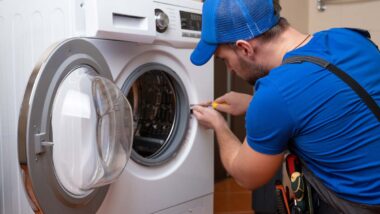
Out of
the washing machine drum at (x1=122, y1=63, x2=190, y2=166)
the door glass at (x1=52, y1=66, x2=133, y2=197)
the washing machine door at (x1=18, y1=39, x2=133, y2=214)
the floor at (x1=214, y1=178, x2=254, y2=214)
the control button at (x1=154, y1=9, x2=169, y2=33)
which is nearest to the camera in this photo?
the washing machine door at (x1=18, y1=39, x2=133, y2=214)

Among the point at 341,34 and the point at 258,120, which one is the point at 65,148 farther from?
the point at 341,34

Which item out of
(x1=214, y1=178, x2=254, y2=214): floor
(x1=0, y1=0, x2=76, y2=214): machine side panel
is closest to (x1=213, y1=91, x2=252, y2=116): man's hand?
(x1=0, y1=0, x2=76, y2=214): machine side panel

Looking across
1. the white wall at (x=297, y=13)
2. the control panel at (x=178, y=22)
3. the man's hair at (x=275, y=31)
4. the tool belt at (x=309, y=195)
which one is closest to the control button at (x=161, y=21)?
the control panel at (x=178, y=22)

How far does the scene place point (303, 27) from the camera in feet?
8.82

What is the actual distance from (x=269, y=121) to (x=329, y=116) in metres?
0.13

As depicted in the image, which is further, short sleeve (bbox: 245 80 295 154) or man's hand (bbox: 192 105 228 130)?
man's hand (bbox: 192 105 228 130)

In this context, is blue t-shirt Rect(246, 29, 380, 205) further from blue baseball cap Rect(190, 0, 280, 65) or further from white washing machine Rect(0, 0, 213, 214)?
white washing machine Rect(0, 0, 213, 214)

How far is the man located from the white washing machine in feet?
0.81

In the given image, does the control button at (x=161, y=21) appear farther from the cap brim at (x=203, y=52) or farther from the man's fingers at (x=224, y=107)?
the man's fingers at (x=224, y=107)

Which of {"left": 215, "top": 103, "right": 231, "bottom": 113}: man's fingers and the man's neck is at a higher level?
the man's neck

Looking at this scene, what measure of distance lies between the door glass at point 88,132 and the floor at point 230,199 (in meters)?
1.39

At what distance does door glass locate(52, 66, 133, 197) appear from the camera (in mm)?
889

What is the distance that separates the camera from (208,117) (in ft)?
4.30

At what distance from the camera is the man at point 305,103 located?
0.85 metres
